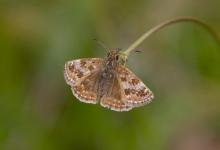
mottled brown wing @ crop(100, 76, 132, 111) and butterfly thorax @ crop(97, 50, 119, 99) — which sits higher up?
butterfly thorax @ crop(97, 50, 119, 99)

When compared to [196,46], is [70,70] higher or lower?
lower

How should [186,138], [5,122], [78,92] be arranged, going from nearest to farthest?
[78,92], [5,122], [186,138]

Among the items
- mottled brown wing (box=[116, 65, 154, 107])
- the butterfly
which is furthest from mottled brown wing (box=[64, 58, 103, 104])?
→ mottled brown wing (box=[116, 65, 154, 107])

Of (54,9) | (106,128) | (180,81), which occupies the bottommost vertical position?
(106,128)

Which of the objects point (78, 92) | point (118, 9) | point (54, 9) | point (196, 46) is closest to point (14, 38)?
point (54, 9)

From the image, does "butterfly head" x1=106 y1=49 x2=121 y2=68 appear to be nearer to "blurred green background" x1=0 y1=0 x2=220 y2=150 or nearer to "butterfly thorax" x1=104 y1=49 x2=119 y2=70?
"butterfly thorax" x1=104 y1=49 x2=119 y2=70

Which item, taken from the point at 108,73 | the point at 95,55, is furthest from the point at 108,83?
the point at 95,55

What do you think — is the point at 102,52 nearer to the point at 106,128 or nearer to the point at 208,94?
the point at 106,128

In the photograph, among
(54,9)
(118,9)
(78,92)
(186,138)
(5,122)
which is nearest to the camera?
(78,92)
